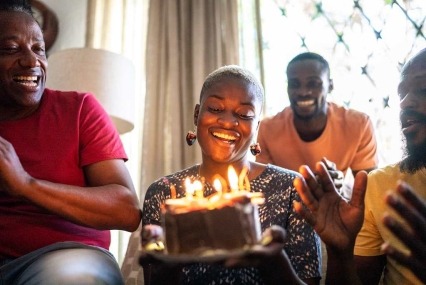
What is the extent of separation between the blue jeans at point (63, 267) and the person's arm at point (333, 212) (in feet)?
2.22

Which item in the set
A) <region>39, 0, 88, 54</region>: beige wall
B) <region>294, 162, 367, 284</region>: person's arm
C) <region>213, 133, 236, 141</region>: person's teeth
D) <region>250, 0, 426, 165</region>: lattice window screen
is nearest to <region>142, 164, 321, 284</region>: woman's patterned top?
<region>213, 133, 236, 141</region>: person's teeth

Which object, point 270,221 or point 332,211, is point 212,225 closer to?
point 332,211

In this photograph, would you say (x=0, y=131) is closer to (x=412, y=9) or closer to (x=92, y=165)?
(x=92, y=165)

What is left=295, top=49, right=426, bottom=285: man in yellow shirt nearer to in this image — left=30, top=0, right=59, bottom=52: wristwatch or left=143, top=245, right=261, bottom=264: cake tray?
left=143, top=245, right=261, bottom=264: cake tray

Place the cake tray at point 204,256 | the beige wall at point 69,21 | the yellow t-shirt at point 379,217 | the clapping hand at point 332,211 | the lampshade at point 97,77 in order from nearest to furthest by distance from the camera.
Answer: the cake tray at point 204,256, the clapping hand at point 332,211, the yellow t-shirt at point 379,217, the lampshade at point 97,77, the beige wall at point 69,21

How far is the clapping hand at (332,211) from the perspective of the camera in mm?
1602

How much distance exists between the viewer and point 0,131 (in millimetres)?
2139

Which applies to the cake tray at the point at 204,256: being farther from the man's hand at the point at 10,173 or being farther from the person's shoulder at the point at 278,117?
the person's shoulder at the point at 278,117

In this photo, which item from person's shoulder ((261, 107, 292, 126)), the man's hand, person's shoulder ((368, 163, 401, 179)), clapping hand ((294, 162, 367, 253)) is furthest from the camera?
person's shoulder ((261, 107, 292, 126))

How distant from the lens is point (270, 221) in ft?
6.86

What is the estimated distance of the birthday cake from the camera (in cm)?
135

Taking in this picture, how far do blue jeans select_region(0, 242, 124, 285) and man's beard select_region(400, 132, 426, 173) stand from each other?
1.26m

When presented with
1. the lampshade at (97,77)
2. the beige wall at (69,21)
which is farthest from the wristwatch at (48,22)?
the lampshade at (97,77)

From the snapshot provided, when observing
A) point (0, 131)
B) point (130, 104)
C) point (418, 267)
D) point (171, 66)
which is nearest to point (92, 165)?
point (0, 131)
